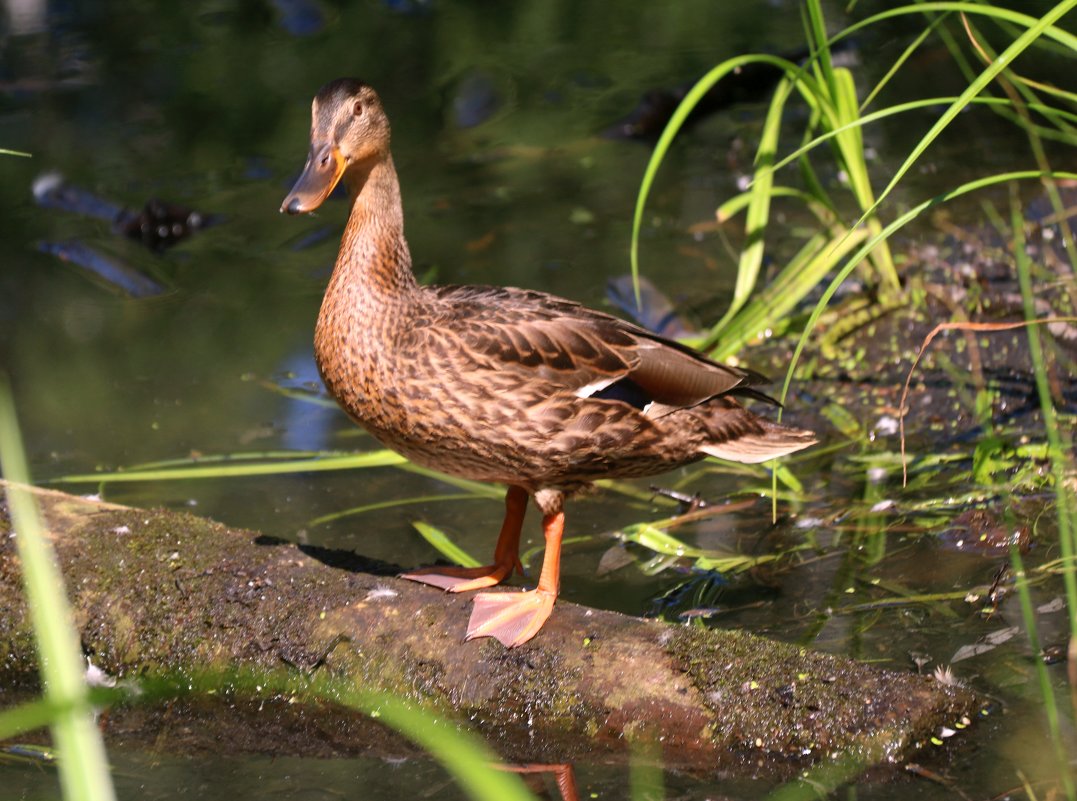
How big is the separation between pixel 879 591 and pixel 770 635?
0.39m

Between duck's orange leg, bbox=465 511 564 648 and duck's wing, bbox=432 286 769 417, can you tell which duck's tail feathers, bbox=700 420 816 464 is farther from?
duck's orange leg, bbox=465 511 564 648

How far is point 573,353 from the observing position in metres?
3.59

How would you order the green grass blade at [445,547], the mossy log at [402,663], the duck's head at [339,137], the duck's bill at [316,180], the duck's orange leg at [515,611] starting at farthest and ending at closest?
the green grass blade at [445,547] → the duck's head at [339,137] → the duck's bill at [316,180] → the duck's orange leg at [515,611] → the mossy log at [402,663]

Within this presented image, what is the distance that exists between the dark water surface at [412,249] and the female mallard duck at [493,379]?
497 millimetres

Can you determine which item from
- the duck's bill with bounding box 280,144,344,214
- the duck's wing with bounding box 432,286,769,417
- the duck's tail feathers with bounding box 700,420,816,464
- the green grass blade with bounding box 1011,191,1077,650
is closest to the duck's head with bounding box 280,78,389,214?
the duck's bill with bounding box 280,144,344,214

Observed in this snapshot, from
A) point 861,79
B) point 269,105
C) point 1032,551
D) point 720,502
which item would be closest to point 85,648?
point 720,502

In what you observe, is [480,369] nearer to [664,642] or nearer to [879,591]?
[664,642]

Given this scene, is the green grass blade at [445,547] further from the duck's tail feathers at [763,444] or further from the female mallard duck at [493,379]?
the duck's tail feathers at [763,444]

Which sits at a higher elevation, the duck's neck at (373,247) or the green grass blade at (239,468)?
the duck's neck at (373,247)

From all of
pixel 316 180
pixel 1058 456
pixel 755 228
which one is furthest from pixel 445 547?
pixel 1058 456

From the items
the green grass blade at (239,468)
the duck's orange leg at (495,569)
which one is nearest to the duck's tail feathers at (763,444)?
the duck's orange leg at (495,569)

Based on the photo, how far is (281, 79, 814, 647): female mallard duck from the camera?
3.39m

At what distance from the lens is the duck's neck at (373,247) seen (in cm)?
358

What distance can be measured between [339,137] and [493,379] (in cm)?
81
